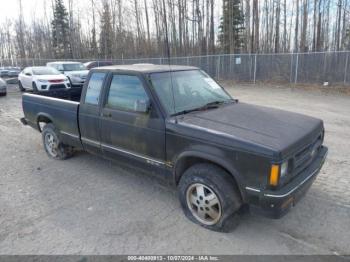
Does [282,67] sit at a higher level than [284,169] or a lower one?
higher

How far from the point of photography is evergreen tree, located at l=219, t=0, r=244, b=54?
27.0 meters

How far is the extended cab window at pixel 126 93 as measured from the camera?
11.8 ft

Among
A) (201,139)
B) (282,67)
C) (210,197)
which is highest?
(282,67)

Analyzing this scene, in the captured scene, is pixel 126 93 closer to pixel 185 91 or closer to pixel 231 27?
pixel 185 91

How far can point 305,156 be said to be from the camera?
2996mm

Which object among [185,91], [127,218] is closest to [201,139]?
[185,91]

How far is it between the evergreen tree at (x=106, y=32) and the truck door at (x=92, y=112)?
117ft

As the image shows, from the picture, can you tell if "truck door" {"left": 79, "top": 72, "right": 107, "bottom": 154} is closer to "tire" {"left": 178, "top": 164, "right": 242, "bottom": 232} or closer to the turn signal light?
"tire" {"left": 178, "top": 164, "right": 242, "bottom": 232}

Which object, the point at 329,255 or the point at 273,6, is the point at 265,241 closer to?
the point at 329,255

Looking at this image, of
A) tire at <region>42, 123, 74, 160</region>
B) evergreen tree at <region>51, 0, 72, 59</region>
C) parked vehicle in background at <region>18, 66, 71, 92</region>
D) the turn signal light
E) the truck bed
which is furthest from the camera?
evergreen tree at <region>51, 0, 72, 59</region>

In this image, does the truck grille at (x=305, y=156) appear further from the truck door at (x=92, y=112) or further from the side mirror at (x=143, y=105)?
the truck door at (x=92, y=112)

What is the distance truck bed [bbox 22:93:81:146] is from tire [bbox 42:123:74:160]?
166mm

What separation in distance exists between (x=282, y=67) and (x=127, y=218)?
16.9 metres

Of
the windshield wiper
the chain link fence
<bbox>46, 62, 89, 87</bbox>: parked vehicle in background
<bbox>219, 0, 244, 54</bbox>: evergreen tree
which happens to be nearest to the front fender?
the windshield wiper
